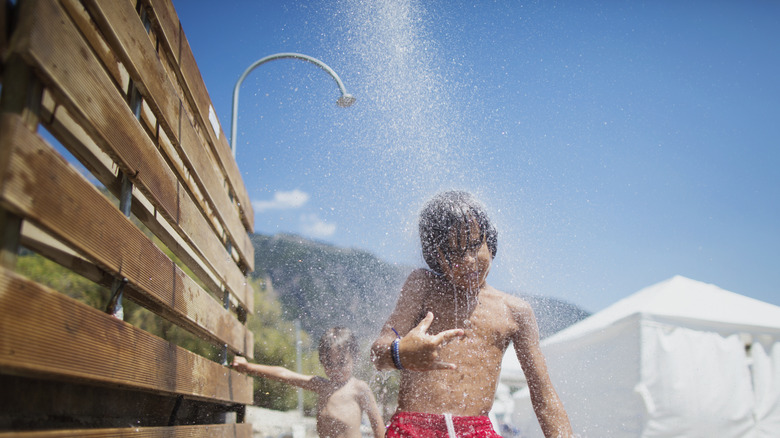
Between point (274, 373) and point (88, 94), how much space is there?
115 inches

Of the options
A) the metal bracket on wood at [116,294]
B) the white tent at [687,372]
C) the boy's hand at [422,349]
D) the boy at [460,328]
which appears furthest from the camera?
the white tent at [687,372]

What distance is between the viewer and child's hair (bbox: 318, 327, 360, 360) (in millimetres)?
4316

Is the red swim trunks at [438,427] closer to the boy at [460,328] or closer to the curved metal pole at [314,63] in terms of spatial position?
the boy at [460,328]

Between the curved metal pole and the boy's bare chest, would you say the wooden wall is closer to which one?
the boy's bare chest

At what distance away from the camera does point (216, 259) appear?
2.91 meters

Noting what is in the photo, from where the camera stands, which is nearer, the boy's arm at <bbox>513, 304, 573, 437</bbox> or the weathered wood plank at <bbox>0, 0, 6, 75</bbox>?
the weathered wood plank at <bbox>0, 0, 6, 75</bbox>

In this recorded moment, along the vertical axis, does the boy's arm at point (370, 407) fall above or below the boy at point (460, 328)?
below

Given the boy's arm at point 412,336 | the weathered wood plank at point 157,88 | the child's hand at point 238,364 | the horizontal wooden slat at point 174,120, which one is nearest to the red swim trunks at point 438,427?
the boy's arm at point 412,336

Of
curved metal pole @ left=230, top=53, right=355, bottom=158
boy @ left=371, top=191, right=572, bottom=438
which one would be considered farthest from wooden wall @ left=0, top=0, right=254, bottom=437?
curved metal pole @ left=230, top=53, right=355, bottom=158

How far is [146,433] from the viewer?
A: 5.10 ft

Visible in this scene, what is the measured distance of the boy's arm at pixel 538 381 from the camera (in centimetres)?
249

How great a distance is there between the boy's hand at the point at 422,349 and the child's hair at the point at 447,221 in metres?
0.52

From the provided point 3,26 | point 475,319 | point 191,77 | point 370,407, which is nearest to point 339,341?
point 370,407

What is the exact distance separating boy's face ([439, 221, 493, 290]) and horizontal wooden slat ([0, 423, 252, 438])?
3.79 ft
